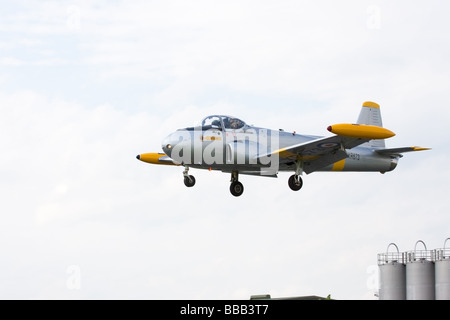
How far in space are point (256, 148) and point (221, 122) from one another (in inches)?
69.4

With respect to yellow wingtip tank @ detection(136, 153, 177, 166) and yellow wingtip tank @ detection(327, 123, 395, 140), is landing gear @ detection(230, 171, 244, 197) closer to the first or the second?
yellow wingtip tank @ detection(136, 153, 177, 166)

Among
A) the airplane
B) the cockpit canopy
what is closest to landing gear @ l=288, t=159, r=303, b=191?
the airplane

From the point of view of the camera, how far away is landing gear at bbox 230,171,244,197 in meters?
39.3

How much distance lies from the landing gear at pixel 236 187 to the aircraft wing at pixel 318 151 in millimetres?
1947

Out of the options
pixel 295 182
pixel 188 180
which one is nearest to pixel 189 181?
pixel 188 180

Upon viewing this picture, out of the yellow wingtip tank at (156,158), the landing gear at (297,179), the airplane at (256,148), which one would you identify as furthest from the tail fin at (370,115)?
the yellow wingtip tank at (156,158)

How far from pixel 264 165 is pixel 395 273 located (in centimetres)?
1217

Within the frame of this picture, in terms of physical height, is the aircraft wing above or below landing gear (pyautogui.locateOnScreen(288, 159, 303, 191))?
above

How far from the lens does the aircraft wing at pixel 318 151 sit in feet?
121
